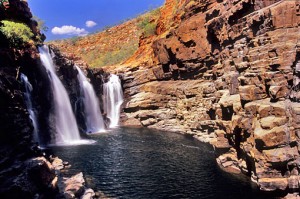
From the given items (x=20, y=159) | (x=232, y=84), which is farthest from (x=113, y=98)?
(x=20, y=159)

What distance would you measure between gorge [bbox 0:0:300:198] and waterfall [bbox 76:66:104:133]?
22 centimetres

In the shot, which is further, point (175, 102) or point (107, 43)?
point (107, 43)

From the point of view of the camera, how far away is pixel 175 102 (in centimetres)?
5700

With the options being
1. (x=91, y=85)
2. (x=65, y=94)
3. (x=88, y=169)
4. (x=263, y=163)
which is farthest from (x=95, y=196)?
(x=91, y=85)

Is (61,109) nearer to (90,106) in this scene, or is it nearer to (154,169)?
(90,106)

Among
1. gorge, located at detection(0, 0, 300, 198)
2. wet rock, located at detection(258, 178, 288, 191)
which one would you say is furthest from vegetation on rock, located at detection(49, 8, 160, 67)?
wet rock, located at detection(258, 178, 288, 191)

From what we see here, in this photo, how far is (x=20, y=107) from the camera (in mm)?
22500

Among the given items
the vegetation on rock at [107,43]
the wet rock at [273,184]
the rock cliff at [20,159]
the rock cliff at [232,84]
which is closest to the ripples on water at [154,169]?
the wet rock at [273,184]

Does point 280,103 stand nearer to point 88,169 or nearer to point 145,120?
point 88,169

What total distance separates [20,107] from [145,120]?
127 feet

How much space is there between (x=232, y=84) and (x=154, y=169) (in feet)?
43.9

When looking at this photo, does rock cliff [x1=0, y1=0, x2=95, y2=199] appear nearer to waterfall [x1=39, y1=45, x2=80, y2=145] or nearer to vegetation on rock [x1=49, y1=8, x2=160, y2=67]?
waterfall [x1=39, y1=45, x2=80, y2=145]

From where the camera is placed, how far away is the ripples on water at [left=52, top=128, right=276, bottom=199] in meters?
26.2

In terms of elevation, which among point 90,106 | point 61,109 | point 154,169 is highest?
point 61,109
